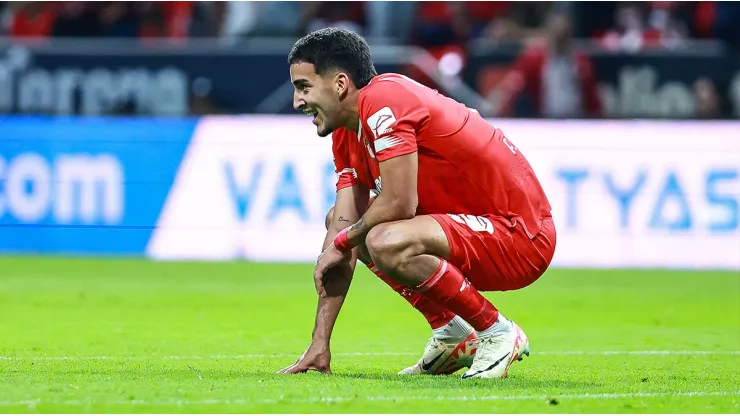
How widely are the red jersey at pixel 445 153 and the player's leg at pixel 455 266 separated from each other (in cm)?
17

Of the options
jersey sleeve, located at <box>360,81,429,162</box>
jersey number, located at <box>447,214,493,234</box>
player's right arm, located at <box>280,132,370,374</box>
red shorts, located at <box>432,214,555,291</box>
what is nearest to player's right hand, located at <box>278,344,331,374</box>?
player's right arm, located at <box>280,132,370,374</box>

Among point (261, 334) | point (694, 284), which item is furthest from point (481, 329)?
point (694, 284)

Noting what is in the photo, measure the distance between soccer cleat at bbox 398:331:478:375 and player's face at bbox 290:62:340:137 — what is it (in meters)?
1.24

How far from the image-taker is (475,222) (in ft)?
20.4

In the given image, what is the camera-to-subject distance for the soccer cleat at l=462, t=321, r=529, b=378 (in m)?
6.15

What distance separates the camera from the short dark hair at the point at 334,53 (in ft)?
19.9

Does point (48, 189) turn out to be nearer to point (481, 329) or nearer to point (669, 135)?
point (669, 135)

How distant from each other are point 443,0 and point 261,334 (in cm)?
916

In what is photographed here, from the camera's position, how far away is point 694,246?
14.6 m

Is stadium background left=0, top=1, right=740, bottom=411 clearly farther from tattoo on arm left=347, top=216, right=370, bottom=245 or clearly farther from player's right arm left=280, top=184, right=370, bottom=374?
tattoo on arm left=347, top=216, right=370, bottom=245

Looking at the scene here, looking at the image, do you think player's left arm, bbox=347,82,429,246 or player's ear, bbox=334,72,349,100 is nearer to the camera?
player's left arm, bbox=347,82,429,246

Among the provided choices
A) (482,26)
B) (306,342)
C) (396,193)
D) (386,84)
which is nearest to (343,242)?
(396,193)

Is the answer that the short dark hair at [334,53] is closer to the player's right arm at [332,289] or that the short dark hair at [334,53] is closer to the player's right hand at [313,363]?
the player's right arm at [332,289]

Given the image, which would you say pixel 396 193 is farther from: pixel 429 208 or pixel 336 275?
pixel 336 275
